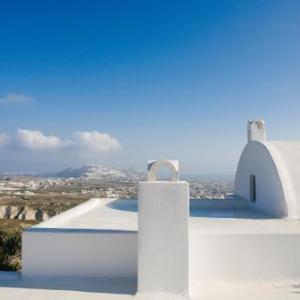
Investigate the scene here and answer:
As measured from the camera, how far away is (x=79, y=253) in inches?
266

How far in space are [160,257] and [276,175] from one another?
5.06 metres

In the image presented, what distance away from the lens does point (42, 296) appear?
5.86 meters

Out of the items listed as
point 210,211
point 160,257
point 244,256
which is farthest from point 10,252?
point 244,256

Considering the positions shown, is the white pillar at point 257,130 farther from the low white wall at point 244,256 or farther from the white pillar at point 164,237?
the white pillar at point 164,237

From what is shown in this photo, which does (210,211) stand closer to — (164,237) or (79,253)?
(79,253)

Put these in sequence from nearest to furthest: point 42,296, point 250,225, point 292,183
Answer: point 42,296
point 250,225
point 292,183

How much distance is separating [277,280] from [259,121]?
6.91 meters

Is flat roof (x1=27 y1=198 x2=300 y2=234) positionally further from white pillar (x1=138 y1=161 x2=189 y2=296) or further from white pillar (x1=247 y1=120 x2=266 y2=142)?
white pillar (x1=247 y1=120 x2=266 y2=142)

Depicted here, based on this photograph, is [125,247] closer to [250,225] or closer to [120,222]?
[120,222]

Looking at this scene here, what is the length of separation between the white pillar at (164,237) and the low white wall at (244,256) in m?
1.16

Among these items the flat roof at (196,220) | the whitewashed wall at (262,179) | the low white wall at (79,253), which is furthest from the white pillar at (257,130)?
the low white wall at (79,253)

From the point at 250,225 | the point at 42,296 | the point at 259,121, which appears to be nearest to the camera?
the point at 42,296

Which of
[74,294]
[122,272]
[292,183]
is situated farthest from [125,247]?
[292,183]

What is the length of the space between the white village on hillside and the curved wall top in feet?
2.39
